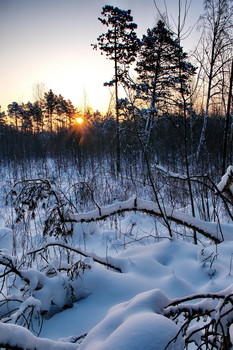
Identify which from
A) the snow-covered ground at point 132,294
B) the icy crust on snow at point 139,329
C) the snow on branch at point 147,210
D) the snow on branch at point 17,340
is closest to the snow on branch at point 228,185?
the snow-covered ground at point 132,294

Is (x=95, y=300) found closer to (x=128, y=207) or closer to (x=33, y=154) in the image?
(x=128, y=207)

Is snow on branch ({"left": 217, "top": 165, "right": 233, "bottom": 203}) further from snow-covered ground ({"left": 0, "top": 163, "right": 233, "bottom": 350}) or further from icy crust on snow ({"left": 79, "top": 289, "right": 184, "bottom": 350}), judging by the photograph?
icy crust on snow ({"left": 79, "top": 289, "right": 184, "bottom": 350})

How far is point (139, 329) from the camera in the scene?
2.12 feet

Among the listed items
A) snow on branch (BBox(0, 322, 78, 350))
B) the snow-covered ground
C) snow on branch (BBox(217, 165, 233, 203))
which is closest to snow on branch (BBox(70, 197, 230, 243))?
the snow-covered ground

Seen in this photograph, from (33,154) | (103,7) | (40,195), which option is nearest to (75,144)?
(33,154)

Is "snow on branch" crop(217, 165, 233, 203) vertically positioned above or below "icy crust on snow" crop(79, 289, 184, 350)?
above

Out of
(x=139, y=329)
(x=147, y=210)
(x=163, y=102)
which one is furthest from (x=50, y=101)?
(x=139, y=329)

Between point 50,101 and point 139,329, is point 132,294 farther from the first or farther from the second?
point 50,101

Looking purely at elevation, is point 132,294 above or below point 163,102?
below

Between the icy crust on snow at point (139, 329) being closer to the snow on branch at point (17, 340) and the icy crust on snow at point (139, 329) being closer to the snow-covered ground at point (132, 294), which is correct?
the snow-covered ground at point (132, 294)

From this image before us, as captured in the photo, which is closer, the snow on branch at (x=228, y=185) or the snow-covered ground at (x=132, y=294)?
the snow-covered ground at (x=132, y=294)

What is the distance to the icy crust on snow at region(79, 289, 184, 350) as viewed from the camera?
24.0 inches

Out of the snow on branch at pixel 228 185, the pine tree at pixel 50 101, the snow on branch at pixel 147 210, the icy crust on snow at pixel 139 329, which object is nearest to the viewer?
the icy crust on snow at pixel 139 329

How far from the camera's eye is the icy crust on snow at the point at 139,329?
24.0 inches
